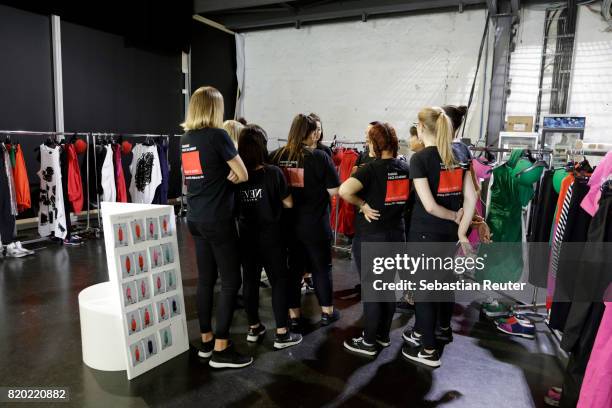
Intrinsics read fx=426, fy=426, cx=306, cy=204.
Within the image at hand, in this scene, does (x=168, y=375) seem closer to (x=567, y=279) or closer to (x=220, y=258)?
(x=220, y=258)

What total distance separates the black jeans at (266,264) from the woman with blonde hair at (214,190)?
8.1 inches

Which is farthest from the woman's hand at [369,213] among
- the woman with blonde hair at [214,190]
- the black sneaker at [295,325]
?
the black sneaker at [295,325]

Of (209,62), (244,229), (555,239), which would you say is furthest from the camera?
(209,62)

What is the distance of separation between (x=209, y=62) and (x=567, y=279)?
7721mm

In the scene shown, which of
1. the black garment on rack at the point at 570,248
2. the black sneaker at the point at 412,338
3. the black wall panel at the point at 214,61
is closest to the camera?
the black garment on rack at the point at 570,248

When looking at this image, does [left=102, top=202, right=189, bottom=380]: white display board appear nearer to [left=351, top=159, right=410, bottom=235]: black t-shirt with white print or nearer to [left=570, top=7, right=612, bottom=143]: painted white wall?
[left=351, top=159, right=410, bottom=235]: black t-shirt with white print

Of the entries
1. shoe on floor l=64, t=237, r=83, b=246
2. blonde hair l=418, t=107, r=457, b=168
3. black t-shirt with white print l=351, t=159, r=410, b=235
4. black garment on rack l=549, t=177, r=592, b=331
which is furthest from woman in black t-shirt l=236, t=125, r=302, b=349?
shoe on floor l=64, t=237, r=83, b=246

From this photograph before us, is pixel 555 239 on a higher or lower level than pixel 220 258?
higher

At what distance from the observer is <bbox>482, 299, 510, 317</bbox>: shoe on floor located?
3.29m

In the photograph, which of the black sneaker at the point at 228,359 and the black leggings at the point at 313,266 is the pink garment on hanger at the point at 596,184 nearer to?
the black leggings at the point at 313,266

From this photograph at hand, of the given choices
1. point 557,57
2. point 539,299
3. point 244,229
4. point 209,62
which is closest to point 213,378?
point 244,229

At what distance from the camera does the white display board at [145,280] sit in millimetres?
2271

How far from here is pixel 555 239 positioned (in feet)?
7.52

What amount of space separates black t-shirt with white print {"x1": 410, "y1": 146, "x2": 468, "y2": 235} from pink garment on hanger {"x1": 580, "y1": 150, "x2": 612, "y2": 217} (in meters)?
0.63
